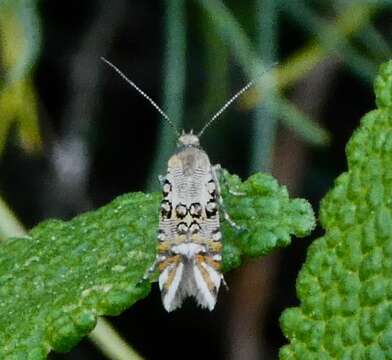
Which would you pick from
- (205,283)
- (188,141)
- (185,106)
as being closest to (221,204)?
(205,283)

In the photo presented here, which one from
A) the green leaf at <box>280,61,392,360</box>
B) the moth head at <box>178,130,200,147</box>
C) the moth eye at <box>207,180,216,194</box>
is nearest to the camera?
the green leaf at <box>280,61,392,360</box>

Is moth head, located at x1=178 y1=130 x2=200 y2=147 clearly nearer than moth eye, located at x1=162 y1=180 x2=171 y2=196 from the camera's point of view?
No

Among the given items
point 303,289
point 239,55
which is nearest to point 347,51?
point 239,55

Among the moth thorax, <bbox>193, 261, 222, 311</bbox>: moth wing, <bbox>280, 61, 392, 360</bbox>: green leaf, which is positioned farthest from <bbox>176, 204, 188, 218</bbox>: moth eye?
<bbox>280, 61, 392, 360</bbox>: green leaf

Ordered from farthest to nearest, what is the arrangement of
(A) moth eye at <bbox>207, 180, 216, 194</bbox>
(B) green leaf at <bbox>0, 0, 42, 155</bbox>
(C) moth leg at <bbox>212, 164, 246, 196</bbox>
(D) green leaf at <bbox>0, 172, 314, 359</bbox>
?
(B) green leaf at <bbox>0, 0, 42, 155</bbox> → (A) moth eye at <bbox>207, 180, 216, 194</bbox> → (C) moth leg at <bbox>212, 164, 246, 196</bbox> → (D) green leaf at <bbox>0, 172, 314, 359</bbox>

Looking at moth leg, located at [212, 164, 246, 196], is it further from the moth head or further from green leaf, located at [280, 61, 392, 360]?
green leaf, located at [280, 61, 392, 360]

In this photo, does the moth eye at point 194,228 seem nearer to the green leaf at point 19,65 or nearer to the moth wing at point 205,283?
the moth wing at point 205,283

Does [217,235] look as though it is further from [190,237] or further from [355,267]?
[355,267]
